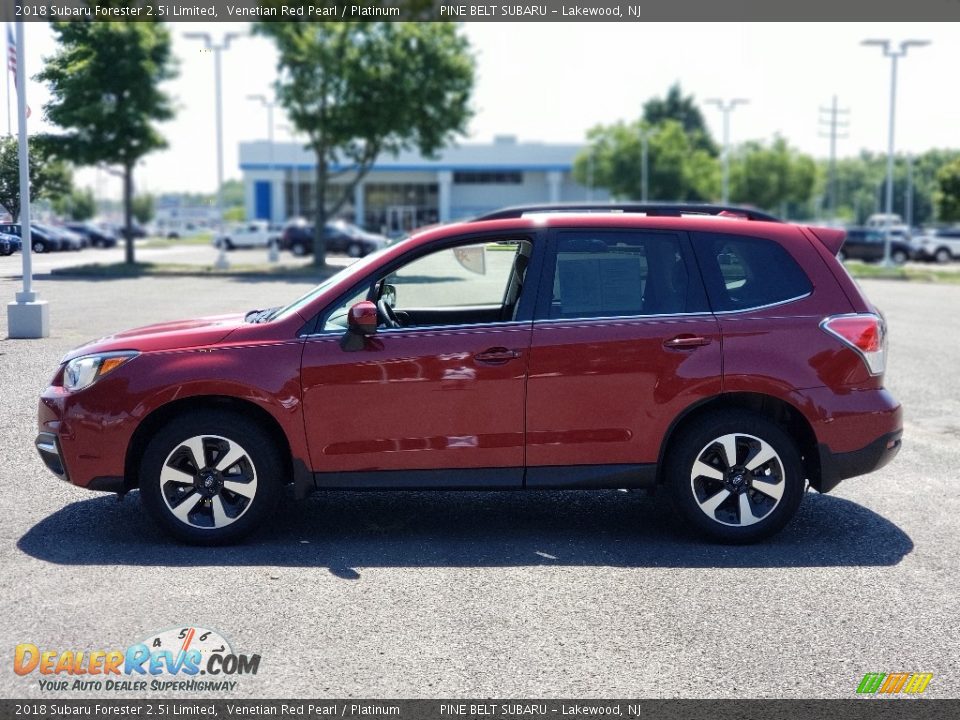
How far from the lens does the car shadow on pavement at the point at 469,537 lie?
18.5ft

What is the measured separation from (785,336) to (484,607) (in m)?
2.25

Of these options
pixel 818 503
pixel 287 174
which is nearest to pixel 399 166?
pixel 287 174

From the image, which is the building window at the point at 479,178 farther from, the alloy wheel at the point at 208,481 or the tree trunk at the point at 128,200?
the alloy wheel at the point at 208,481

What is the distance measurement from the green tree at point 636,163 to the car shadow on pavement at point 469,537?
70317 mm

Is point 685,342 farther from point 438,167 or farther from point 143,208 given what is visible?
point 143,208

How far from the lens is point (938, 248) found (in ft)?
174

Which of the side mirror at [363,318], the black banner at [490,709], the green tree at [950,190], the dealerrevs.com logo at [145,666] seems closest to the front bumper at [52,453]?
the dealerrevs.com logo at [145,666]

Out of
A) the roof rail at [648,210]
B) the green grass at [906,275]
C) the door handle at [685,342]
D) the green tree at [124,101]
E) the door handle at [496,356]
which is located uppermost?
the green tree at [124,101]

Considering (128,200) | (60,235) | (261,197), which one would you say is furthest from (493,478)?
(261,197)

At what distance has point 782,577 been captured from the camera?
17.7 ft

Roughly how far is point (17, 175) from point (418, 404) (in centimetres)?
772

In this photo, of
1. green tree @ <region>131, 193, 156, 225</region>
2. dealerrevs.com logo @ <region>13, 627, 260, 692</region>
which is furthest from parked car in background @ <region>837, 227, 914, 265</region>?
green tree @ <region>131, 193, 156, 225</region>

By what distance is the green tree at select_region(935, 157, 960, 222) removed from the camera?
179 ft

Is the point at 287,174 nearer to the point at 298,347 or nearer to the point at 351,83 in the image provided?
the point at 351,83
